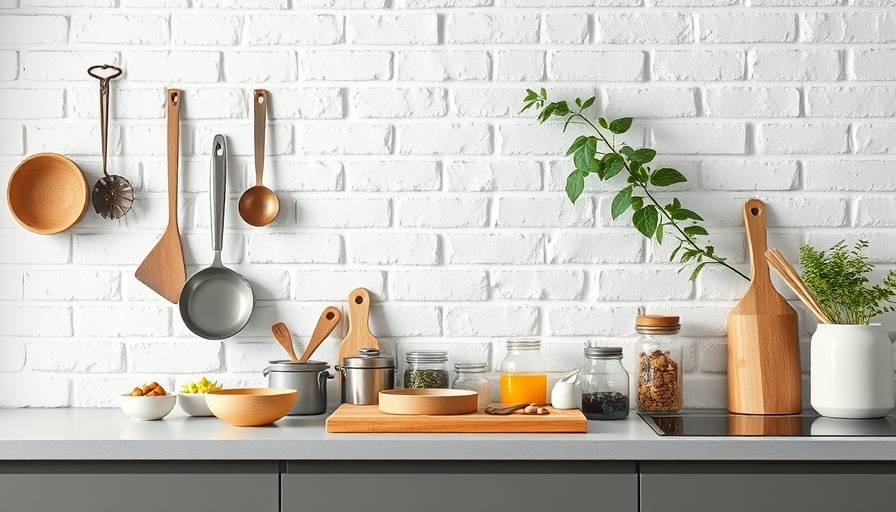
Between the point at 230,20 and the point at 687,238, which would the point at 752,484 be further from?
the point at 230,20

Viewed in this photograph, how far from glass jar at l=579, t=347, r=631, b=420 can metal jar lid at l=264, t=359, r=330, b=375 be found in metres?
0.64

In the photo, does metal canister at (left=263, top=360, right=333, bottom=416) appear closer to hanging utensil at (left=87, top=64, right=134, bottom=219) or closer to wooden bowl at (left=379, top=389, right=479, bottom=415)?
wooden bowl at (left=379, top=389, right=479, bottom=415)

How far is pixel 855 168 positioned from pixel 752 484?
38.7 inches

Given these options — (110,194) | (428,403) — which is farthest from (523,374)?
(110,194)

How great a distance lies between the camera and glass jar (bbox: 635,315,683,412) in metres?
2.09

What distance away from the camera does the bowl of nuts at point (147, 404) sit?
6.42ft

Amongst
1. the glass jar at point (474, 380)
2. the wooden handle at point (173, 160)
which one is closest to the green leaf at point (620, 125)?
the glass jar at point (474, 380)

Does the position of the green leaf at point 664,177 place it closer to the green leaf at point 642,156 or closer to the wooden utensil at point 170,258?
the green leaf at point 642,156

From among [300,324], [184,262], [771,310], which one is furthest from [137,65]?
[771,310]

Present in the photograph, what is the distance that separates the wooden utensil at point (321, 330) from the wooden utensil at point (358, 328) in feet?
0.15

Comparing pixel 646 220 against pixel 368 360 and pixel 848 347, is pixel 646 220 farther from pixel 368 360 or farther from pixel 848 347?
pixel 368 360

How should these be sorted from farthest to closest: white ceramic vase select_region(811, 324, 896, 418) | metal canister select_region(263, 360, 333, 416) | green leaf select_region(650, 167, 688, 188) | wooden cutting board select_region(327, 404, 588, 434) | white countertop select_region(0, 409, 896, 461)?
green leaf select_region(650, 167, 688, 188), metal canister select_region(263, 360, 333, 416), white ceramic vase select_region(811, 324, 896, 418), wooden cutting board select_region(327, 404, 588, 434), white countertop select_region(0, 409, 896, 461)

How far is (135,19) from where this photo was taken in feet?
7.51

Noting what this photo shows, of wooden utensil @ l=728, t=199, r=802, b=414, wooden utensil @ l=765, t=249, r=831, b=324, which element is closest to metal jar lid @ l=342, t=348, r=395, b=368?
wooden utensil @ l=728, t=199, r=802, b=414
